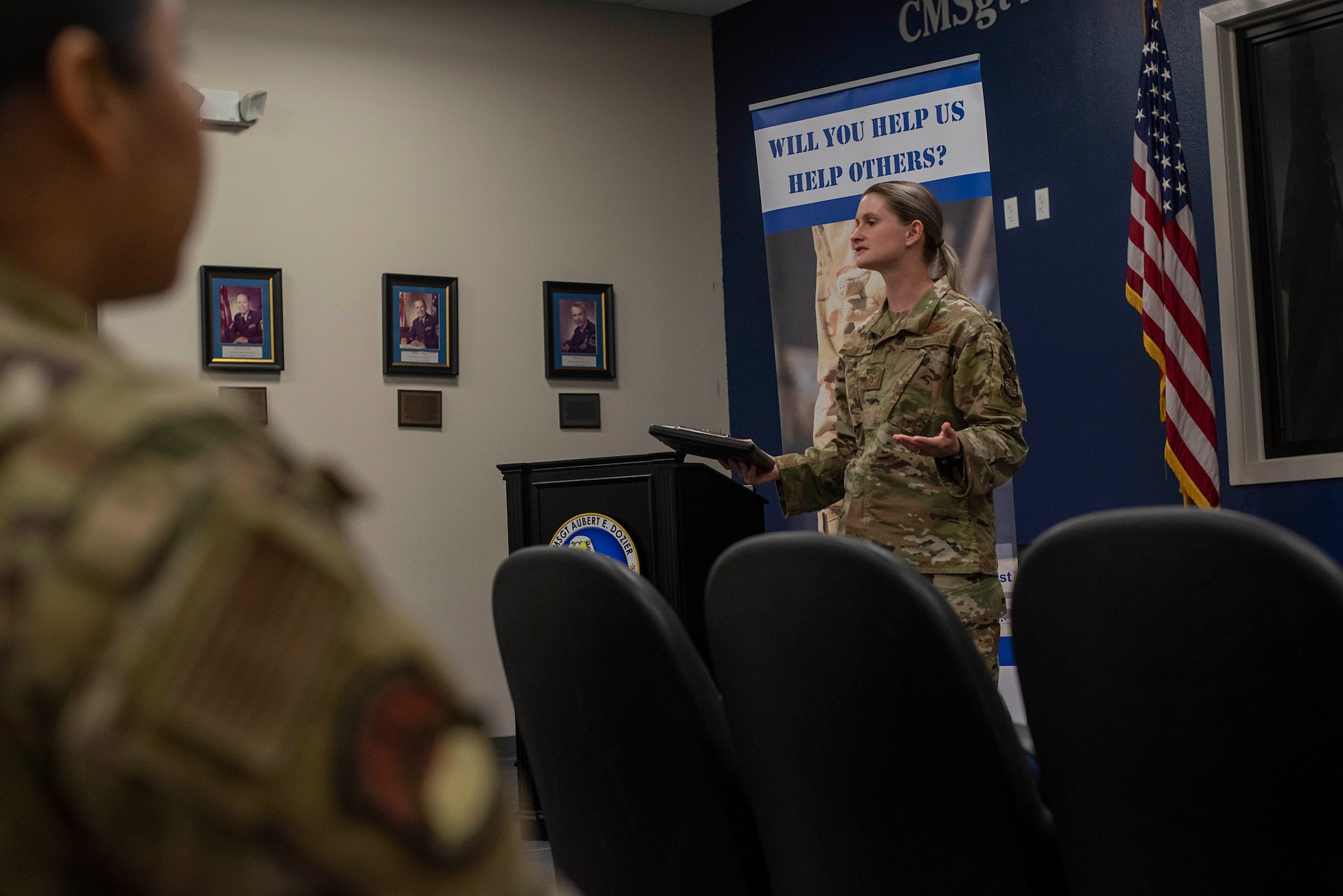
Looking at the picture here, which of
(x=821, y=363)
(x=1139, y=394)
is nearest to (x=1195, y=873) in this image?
(x=1139, y=394)

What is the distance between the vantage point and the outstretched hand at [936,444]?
2678mm

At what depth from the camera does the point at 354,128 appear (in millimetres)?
5727

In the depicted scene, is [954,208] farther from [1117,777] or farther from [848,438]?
[1117,777]

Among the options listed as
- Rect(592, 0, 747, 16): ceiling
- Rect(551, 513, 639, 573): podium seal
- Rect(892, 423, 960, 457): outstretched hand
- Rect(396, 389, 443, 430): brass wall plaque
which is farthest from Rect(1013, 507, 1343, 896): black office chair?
Rect(592, 0, 747, 16): ceiling

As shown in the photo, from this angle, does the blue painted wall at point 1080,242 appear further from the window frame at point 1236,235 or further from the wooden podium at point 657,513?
the wooden podium at point 657,513

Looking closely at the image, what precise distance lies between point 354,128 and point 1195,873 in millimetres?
5212

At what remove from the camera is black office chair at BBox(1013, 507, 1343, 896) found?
3.55 ft

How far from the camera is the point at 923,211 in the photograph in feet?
10.2

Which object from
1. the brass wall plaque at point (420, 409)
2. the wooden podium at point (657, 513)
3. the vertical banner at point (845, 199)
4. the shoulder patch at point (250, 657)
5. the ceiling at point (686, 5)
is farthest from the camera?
the ceiling at point (686, 5)

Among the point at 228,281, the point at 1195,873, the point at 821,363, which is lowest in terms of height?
the point at 1195,873

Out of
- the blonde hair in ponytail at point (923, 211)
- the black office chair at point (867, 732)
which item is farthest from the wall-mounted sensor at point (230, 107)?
the black office chair at point (867, 732)

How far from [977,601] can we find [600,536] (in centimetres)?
168

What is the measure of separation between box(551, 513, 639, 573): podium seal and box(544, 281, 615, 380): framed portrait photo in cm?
172

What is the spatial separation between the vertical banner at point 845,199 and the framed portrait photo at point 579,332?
0.81 m
